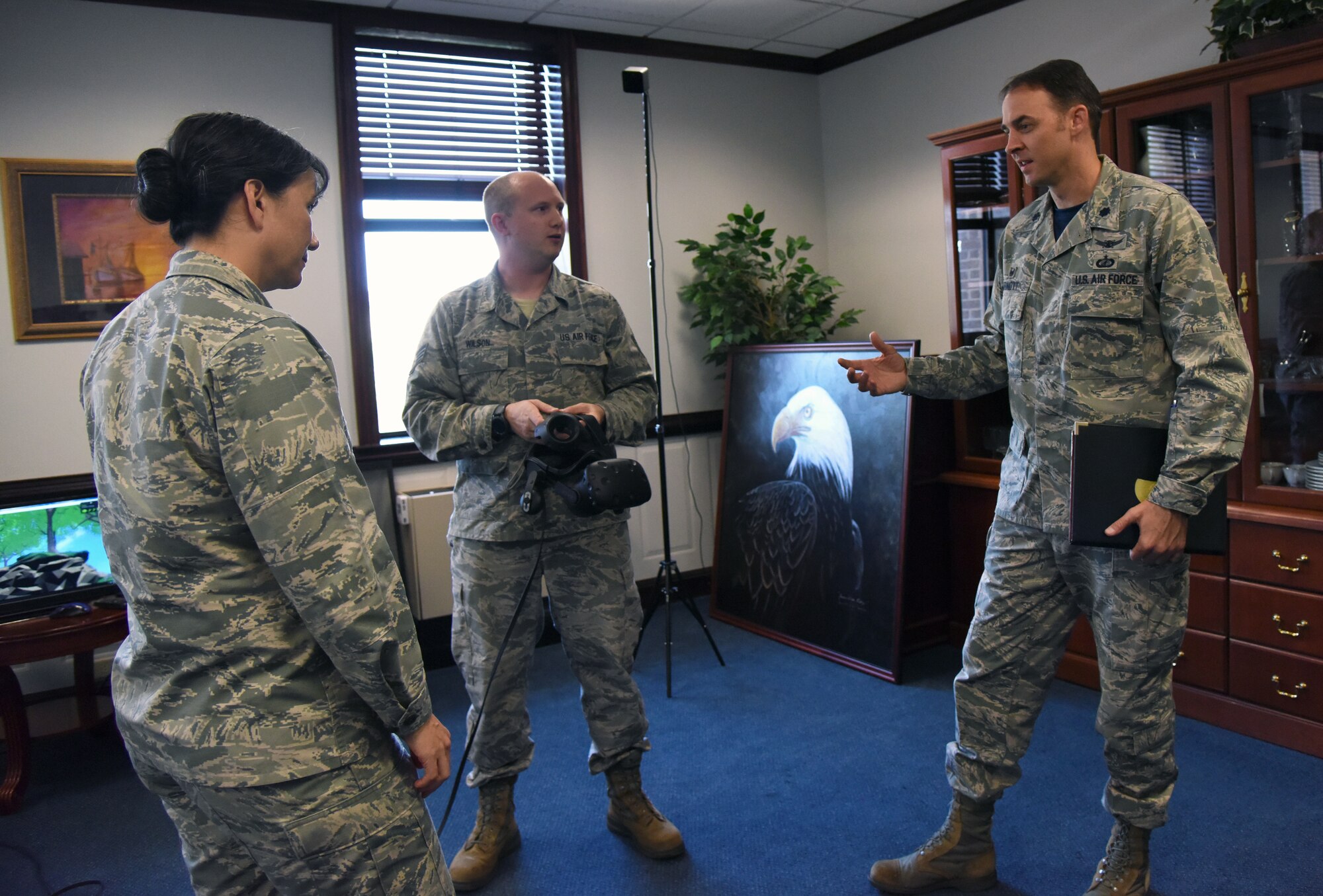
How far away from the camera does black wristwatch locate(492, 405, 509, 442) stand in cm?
202

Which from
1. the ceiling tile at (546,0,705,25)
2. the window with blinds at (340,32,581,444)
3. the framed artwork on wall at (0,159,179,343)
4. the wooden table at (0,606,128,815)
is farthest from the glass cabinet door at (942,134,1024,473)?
the wooden table at (0,606,128,815)

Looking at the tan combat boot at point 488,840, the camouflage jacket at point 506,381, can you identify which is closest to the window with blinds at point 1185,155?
the camouflage jacket at point 506,381

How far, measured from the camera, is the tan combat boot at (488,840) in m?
2.12

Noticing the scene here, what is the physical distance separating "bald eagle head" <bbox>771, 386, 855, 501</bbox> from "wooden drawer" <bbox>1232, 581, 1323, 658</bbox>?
1252 millimetres

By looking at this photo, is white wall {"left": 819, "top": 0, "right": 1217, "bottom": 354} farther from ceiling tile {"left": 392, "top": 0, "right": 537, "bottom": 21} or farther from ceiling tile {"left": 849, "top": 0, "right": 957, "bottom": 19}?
ceiling tile {"left": 392, "top": 0, "right": 537, "bottom": 21}

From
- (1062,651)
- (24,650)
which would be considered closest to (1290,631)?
(1062,651)

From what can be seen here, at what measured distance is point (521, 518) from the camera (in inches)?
82.5

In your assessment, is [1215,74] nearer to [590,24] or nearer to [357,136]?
[590,24]

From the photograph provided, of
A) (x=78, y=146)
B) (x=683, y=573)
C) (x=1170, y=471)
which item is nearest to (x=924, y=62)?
(x=683, y=573)

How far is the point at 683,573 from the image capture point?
4.38 metres

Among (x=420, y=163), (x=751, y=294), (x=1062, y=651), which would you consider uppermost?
(x=420, y=163)

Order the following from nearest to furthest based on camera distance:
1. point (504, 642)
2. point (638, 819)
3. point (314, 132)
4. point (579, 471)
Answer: point (579, 471)
point (504, 642)
point (638, 819)
point (314, 132)

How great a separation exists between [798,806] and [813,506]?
1.39 m

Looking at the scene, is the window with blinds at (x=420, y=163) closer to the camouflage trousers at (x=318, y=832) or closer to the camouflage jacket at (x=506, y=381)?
the camouflage jacket at (x=506, y=381)
